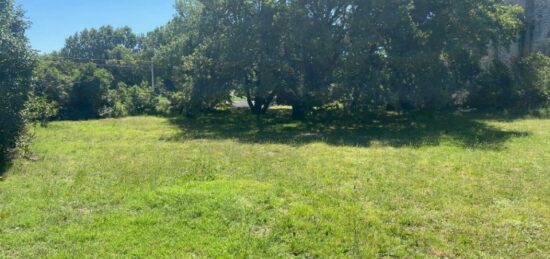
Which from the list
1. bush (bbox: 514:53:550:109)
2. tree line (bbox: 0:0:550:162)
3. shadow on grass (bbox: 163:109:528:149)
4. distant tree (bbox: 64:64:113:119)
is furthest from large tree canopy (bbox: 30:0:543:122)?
distant tree (bbox: 64:64:113:119)

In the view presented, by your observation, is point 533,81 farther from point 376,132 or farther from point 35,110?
point 35,110

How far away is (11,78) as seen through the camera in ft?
25.8

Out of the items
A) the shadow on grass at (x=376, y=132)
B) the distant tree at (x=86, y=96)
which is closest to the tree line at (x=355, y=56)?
the shadow on grass at (x=376, y=132)

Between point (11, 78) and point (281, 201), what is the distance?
6123 mm

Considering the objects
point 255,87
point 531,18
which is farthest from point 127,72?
point 531,18

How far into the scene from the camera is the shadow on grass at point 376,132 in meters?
10.6

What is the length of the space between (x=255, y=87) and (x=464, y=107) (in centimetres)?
1067

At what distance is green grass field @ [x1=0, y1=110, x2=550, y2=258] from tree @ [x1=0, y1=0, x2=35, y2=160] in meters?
0.62

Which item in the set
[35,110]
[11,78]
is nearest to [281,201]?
[11,78]

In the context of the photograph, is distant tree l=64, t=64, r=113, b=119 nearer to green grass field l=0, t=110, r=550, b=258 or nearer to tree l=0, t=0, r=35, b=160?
green grass field l=0, t=110, r=550, b=258

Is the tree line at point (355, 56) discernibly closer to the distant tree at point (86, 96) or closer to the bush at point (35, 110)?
the bush at point (35, 110)

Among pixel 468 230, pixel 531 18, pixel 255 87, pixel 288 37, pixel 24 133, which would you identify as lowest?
pixel 468 230

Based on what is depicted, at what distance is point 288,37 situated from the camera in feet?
48.8

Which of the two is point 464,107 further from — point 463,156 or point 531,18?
point 463,156
